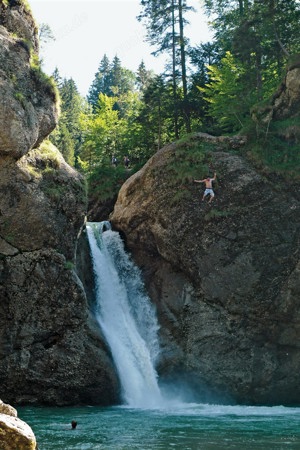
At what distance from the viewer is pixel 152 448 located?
13.5 metres

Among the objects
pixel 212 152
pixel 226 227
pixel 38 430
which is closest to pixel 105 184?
pixel 212 152

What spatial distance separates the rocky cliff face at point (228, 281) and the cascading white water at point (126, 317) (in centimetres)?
71

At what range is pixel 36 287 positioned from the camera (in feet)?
74.2

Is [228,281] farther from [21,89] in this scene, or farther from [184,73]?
[184,73]

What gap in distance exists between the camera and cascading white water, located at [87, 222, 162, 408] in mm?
24011

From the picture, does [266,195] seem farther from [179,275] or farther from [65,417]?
[65,417]

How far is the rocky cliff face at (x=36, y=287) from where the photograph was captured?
2206cm

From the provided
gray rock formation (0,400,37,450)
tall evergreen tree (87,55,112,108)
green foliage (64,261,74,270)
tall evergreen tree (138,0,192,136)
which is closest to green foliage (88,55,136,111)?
tall evergreen tree (87,55,112,108)

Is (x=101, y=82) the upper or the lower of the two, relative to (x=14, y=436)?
upper

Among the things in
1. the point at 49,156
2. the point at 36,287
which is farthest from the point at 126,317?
the point at 49,156

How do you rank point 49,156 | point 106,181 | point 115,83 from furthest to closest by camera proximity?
point 115,83
point 106,181
point 49,156

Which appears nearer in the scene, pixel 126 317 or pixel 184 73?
pixel 126 317

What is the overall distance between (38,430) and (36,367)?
629cm

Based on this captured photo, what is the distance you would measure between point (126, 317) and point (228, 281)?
203 inches
